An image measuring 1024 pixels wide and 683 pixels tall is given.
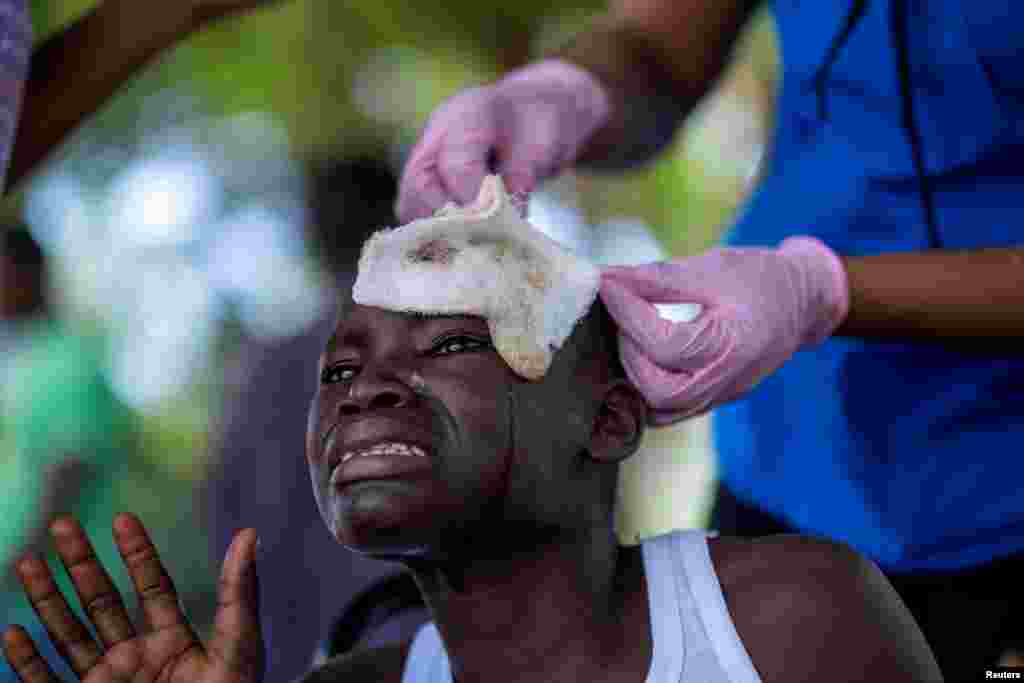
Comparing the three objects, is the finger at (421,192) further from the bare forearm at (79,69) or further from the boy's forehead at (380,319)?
the bare forearm at (79,69)

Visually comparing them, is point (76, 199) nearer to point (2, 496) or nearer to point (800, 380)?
point (2, 496)

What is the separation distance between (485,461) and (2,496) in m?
2.38

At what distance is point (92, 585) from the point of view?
4.03 feet

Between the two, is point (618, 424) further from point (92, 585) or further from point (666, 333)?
point (92, 585)

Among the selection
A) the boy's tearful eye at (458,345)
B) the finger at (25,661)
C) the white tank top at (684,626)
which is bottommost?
the white tank top at (684,626)

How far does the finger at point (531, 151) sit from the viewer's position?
157 cm

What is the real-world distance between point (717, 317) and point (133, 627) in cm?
67

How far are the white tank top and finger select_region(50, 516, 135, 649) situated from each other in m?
0.31

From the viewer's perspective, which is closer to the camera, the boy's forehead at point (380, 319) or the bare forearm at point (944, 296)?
the boy's forehead at point (380, 319)

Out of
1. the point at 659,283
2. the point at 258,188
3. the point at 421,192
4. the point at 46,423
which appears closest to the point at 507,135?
the point at 421,192

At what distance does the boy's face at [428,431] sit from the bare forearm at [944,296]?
13.7 inches

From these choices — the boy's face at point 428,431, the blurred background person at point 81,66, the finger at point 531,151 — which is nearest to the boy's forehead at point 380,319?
the boy's face at point 428,431

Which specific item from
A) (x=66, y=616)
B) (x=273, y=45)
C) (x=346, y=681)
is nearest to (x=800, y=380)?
(x=346, y=681)

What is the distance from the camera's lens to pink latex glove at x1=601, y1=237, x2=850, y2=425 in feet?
4.27
